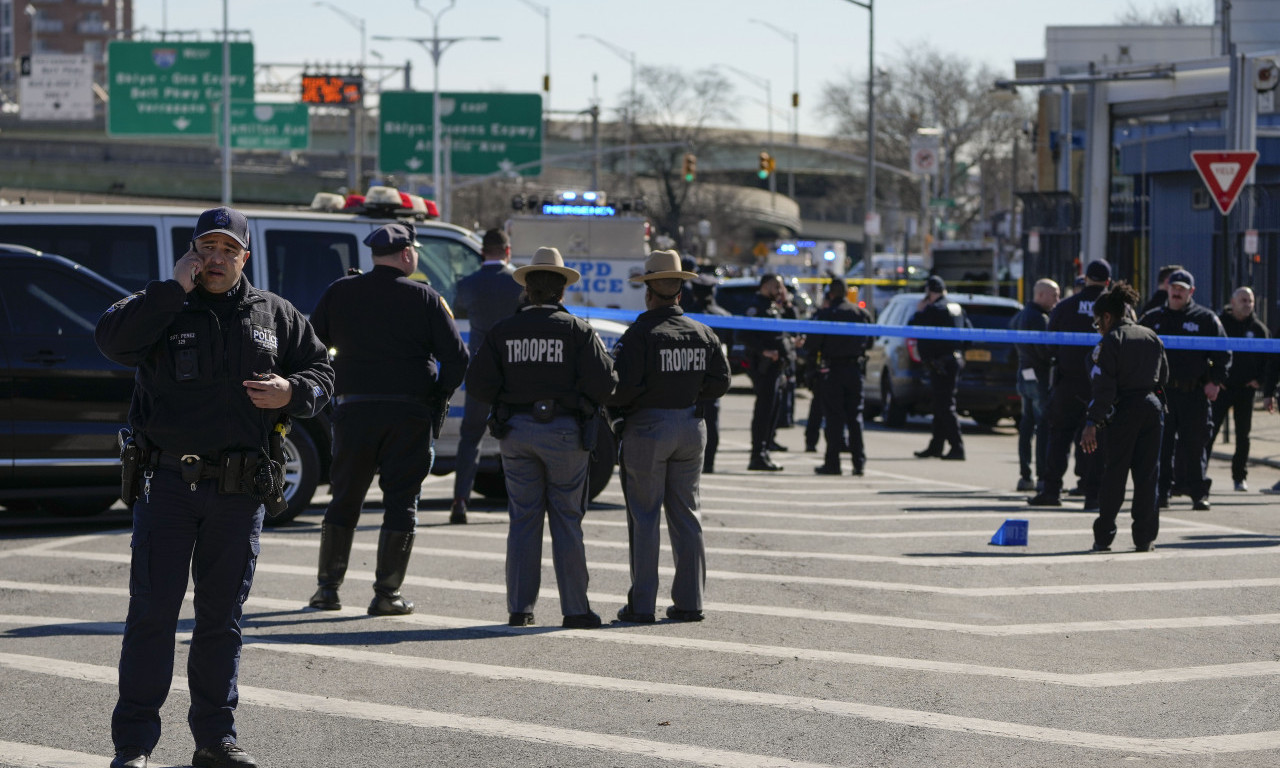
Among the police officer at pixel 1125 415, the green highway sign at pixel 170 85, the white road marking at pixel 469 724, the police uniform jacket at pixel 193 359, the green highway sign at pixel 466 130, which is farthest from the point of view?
the green highway sign at pixel 466 130

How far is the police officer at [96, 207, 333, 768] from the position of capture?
5.66 metres

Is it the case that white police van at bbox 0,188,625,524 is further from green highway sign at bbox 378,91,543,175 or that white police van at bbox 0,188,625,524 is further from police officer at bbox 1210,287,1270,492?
green highway sign at bbox 378,91,543,175

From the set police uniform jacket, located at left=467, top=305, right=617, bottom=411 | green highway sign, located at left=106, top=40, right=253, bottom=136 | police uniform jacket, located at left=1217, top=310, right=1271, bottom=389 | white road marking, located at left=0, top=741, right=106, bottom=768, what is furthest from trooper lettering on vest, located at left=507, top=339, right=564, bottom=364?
green highway sign, located at left=106, top=40, right=253, bottom=136

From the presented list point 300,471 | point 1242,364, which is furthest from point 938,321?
point 300,471

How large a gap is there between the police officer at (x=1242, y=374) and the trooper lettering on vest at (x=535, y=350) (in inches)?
325

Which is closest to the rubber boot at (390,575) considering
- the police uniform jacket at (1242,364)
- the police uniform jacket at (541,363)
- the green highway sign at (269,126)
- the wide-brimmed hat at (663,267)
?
the police uniform jacket at (541,363)

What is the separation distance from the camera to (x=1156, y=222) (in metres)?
35.4

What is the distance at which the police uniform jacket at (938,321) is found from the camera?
17.8 meters

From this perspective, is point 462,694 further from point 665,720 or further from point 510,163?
point 510,163

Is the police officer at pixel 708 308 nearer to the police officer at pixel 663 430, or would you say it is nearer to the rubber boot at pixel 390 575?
the police officer at pixel 663 430

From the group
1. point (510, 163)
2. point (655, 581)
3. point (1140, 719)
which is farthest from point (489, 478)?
point (510, 163)

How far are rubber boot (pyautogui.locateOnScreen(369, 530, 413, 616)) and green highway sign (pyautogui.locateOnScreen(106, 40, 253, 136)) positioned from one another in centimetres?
4311

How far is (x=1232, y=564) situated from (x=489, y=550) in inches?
183

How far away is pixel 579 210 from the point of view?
936 inches
